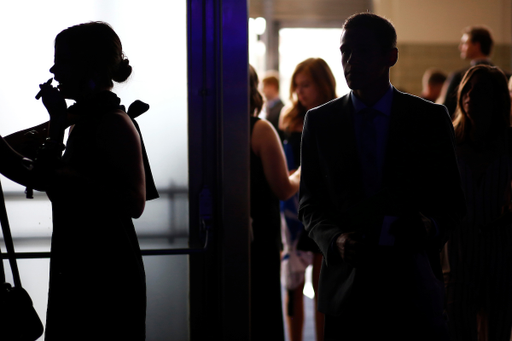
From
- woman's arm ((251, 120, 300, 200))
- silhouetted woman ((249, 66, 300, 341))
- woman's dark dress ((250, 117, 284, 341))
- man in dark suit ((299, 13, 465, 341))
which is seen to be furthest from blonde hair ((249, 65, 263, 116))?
man in dark suit ((299, 13, 465, 341))

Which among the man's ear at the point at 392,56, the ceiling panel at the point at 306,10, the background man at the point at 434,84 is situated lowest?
the man's ear at the point at 392,56

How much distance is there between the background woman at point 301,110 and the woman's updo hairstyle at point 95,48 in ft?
5.23

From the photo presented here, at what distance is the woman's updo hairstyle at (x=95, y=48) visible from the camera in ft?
4.41

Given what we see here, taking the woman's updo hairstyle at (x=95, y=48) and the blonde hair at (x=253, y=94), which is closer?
the woman's updo hairstyle at (x=95, y=48)

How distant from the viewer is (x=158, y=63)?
6.45 ft

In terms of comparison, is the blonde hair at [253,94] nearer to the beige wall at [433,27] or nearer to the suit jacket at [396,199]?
the suit jacket at [396,199]

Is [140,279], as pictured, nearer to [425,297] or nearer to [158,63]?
[425,297]

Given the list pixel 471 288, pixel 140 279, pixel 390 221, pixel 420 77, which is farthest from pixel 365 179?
pixel 420 77

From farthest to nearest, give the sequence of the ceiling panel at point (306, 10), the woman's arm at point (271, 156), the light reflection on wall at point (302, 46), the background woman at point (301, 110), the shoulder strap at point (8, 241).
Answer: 1. the light reflection on wall at point (302, 46)
2. the ceiling panel at point (306, 10)
3. the background woman at point (301, 110)
4. the woman's arm at point (271, 156)
5. the shoulder strap at point (8, 241)

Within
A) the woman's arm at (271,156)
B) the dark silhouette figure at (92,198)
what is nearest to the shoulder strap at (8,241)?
the dark silhouette figure at (92,198)

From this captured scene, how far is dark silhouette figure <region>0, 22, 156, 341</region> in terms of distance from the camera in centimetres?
130

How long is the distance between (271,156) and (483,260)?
99cm

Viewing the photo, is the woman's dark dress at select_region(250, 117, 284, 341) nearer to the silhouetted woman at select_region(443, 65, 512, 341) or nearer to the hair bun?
the silhouetted woman at select_region(443, 65, 512, 341)

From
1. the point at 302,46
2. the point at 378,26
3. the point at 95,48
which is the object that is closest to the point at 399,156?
the point at 378,26
